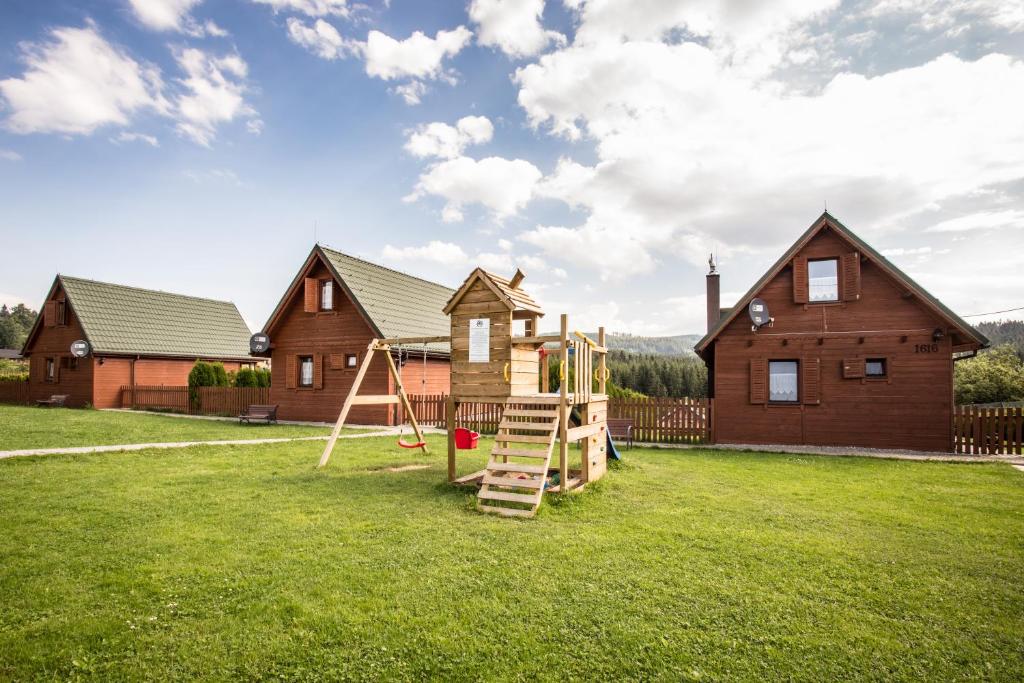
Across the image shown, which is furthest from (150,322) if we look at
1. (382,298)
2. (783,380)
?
(783,380)

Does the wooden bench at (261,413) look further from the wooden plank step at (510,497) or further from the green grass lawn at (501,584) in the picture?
the wooden plank step at (510,497)

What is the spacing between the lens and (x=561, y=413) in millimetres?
8945

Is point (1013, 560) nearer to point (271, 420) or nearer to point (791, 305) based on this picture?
point (791, 305)

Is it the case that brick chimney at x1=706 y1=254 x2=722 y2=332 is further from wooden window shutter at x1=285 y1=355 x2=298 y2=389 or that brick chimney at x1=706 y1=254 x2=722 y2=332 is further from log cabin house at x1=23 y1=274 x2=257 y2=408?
log cabin house at x1=23 y1=274 x2=257 y2=408

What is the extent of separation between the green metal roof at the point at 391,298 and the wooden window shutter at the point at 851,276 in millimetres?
13498

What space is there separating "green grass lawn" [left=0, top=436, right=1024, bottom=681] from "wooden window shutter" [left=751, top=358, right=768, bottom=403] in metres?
7.79

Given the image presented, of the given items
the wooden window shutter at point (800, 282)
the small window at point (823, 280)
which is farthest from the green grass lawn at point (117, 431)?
the small window at point (823, 280)

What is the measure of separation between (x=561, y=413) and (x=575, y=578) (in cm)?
408

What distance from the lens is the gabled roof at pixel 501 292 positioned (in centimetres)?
965

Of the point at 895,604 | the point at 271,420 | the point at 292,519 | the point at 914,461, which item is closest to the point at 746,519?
the point at 895,604

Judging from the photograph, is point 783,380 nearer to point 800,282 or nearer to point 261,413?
point 800,282

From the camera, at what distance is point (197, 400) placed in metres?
27.0

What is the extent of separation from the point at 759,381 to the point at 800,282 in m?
3.40

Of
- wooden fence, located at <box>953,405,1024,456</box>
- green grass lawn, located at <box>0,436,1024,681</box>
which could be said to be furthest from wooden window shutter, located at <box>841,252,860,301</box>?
green grass lawn, located at <box>0,436,1024,681</box>
